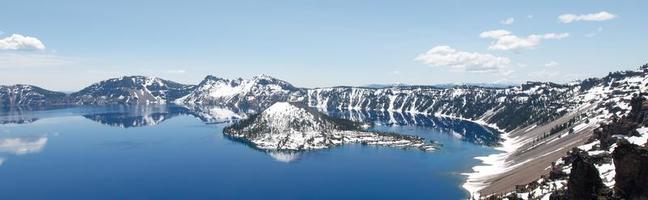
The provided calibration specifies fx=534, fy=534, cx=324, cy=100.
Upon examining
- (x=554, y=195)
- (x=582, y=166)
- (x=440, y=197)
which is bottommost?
(x=440, y=197)

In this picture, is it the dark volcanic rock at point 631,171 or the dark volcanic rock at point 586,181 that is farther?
the dark volcanic rock at point 586,181

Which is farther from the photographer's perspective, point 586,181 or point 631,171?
point 586,181

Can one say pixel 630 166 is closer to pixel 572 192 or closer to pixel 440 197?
pixel 572 192

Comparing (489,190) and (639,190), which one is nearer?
(639,190)

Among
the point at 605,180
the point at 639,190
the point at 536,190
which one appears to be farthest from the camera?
the point at 536,190

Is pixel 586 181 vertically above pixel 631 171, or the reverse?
pixel 631 171

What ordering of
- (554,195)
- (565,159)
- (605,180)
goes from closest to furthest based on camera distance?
(554,195) < (605,180) < (565,159)

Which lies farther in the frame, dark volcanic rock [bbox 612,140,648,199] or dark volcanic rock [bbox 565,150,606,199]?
dark volcanic rock [bbox 565,150,606,199]

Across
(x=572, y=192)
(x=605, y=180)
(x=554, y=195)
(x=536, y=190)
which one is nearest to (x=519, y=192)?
(x=536, y=190)
